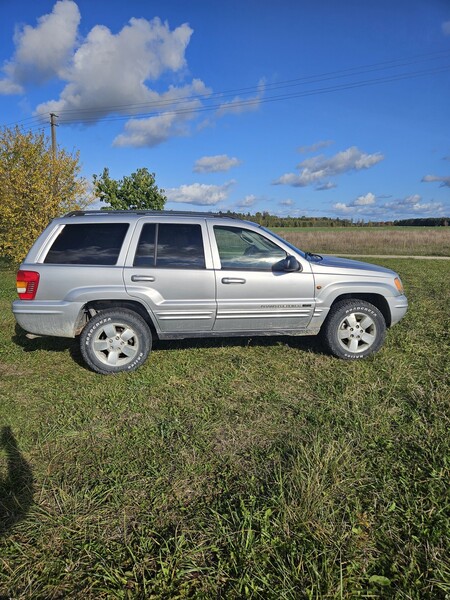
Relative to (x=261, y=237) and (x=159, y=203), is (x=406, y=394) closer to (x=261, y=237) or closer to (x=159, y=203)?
(x=261, y=237)

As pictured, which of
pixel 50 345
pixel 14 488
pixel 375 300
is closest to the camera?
pixel 14 488

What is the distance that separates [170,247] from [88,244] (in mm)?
939

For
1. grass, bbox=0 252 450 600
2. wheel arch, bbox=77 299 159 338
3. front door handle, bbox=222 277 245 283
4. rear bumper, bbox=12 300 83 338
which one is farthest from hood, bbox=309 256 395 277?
rear bumper, bbox=12 300 83 338

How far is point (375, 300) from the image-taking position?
16.1ft

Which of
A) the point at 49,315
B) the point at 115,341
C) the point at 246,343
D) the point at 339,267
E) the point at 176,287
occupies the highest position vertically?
the point at 339,267

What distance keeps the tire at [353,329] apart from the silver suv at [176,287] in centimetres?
1

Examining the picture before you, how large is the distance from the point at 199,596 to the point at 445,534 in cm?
133

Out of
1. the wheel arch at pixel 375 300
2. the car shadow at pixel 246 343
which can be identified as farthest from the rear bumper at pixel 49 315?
the wheel arch at pixel 375 300

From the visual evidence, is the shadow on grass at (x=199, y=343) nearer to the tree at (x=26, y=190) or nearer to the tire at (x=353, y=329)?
the tire at (x=353, y=329)

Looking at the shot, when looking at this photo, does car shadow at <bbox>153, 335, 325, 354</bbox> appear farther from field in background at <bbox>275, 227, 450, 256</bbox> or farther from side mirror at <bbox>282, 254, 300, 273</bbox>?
field in background at <bbox>275, 227, 450, 256</bbox>

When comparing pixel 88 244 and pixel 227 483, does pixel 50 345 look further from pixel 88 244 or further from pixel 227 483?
pixel 227 483

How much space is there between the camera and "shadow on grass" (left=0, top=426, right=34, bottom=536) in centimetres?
217

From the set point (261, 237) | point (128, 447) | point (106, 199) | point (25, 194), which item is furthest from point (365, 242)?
point (128, 447)

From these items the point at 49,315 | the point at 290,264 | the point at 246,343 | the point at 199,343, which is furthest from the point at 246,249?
the point at 49,315
